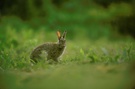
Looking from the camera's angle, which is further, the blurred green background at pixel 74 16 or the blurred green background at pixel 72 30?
the blurred green background at pixel 74 16

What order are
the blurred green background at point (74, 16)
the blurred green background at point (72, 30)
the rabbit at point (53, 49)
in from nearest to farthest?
the blurred green background at point (72, 30), the rabbit at point (53, 49), the blurred green background at point (74, 16)

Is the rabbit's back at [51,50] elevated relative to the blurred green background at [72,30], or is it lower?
lower

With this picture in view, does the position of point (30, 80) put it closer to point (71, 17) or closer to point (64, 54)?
point (64, 54)

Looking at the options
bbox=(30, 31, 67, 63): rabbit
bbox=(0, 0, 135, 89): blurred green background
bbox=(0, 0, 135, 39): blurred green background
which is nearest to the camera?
bbox=(0, 0, 135, 89): blurred green background

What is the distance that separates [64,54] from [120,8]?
317 cm

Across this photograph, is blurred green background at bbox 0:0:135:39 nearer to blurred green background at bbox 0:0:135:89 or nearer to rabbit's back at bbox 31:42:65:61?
blurred green background at bbox 0:0:135:89

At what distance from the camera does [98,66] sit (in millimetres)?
4277

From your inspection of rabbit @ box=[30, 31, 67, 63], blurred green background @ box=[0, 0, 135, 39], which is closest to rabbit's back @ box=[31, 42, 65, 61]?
rabbit @ box=[30, 31, 67, 63]

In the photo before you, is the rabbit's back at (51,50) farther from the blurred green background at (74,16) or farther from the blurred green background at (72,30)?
the blurred green background at (74,16)

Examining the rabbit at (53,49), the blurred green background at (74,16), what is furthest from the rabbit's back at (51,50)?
the blurred green background at (74,16)

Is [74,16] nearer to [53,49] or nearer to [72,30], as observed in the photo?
[72,30]

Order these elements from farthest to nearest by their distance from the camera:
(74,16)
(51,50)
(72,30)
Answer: (74,16), (72,30), (51,50)

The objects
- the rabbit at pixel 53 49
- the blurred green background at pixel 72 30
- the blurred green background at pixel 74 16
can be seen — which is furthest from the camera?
the blurred green background at pixel 74 16

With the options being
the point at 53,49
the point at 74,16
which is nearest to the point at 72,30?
the point at 74,16
